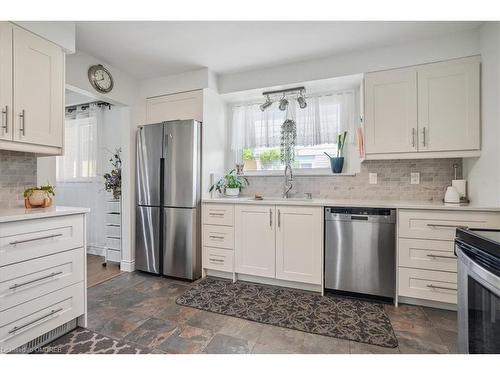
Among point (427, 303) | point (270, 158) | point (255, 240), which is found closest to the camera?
point (427, 303)

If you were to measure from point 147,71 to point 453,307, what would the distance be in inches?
158

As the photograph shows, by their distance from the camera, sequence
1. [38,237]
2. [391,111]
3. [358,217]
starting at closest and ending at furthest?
1. [38,237]
2. [358,217]
3. [391,111]

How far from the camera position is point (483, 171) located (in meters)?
2.17

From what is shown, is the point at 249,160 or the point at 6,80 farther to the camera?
the point at 249,160

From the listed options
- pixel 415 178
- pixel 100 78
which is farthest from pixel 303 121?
pixel 100 78

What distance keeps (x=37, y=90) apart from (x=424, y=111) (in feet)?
10.7

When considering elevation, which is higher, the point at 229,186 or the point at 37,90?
the point at 37,90

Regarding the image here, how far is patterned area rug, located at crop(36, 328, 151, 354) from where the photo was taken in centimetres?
161

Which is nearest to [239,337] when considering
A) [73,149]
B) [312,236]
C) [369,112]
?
[312,236]

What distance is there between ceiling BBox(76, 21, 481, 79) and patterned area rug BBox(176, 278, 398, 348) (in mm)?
2454

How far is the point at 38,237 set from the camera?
160 centimetres

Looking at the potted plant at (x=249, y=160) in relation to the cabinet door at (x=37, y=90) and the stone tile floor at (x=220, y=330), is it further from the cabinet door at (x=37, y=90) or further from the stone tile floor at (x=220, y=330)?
the cabinet door at (x=37, y=90)

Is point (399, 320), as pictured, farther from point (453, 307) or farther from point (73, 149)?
point (73, 149)

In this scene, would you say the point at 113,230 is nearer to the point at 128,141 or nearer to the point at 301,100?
the point at 128,141
